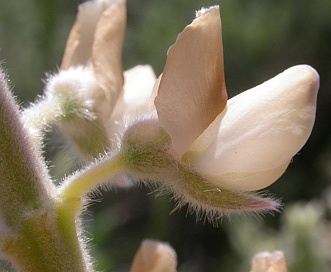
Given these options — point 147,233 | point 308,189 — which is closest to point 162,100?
point 147,233

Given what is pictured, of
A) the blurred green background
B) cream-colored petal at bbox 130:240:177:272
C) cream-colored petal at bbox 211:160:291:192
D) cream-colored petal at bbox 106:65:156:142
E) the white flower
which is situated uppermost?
the white flower

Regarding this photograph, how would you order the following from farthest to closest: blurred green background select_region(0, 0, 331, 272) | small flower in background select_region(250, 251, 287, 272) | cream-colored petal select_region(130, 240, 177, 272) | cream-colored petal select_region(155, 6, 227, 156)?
blurred green background select_region(0, 0, 331, 272) < cream-colored petal select_region(130, 240, 177, 272) < small flower in background select_region(250, 251, 287, 272) < cream-colored petal select_region(155, 6, 227, 156)

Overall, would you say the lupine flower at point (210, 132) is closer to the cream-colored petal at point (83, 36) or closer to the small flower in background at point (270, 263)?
the small flower in background at point (270, 263)

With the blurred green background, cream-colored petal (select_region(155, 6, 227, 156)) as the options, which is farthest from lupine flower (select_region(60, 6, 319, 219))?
the blurred green background

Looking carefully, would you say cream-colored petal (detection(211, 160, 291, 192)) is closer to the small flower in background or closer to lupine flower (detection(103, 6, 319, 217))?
lupine flower (detection(103, 6, 319, 217))

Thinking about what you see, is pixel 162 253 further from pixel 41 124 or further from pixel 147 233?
pixel 147 233

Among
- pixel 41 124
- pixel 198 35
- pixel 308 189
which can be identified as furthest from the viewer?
pixel 308 189
